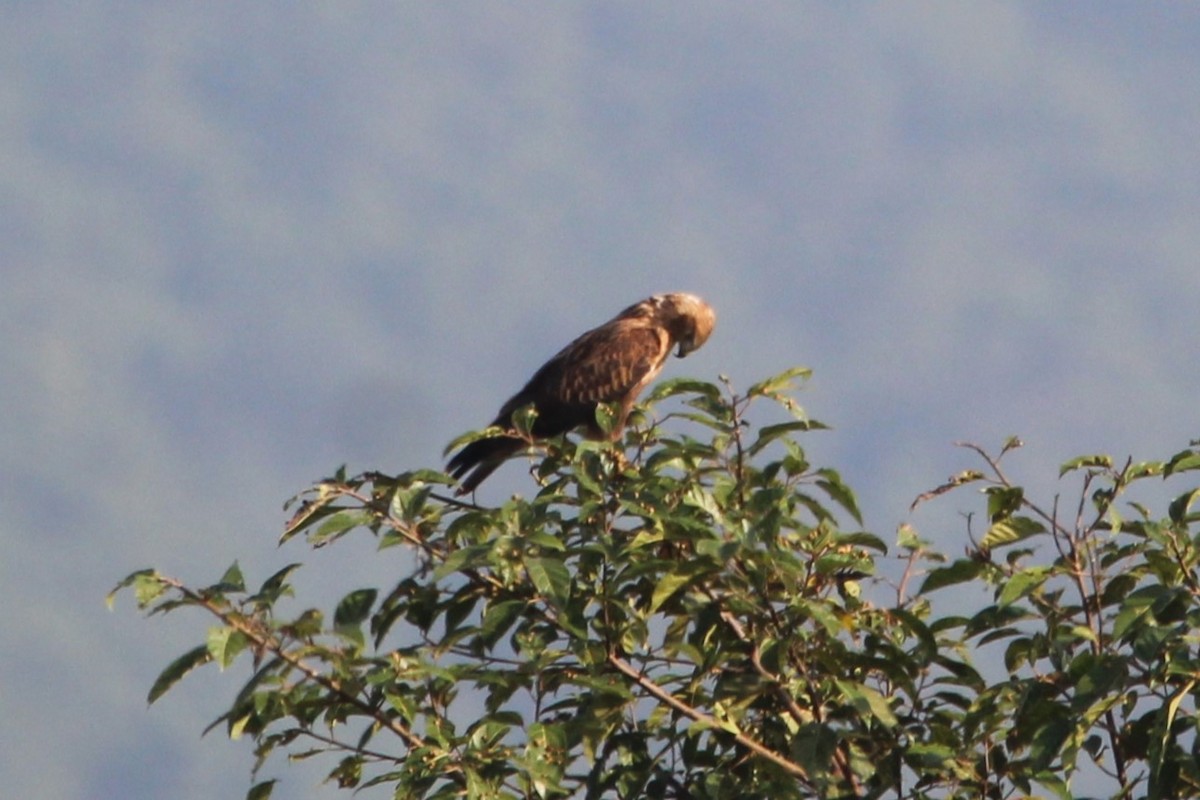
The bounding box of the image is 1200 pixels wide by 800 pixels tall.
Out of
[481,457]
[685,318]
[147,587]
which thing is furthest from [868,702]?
[685,318]

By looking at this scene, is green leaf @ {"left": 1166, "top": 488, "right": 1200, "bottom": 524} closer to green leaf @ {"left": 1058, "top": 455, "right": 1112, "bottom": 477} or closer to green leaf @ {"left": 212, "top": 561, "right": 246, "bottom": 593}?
green leaf @ {"left": 1058, "top": 455, "right": 1112, "bottom": 477}

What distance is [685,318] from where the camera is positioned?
10.1 m

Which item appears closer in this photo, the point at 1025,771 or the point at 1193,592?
the point at 1193,592

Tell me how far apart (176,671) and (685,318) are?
6031 millimetres

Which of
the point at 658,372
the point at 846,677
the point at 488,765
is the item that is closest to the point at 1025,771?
the point at 846,677

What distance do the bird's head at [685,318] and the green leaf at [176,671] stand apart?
5.88 metres

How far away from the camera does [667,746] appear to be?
198 inches

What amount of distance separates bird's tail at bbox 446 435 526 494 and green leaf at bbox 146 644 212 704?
11.6ft

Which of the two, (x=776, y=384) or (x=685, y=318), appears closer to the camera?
(x=776, y=384)

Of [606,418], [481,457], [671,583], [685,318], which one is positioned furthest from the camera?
[685,318]

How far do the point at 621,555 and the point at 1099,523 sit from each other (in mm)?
1363

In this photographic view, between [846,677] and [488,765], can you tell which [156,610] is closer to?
[488,765]

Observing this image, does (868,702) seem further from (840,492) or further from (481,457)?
(481,457)

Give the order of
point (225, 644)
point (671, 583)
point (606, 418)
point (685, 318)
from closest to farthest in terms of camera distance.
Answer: point (225, 644) → point (671, 583) → point (606, 418) → point (685, 318)
